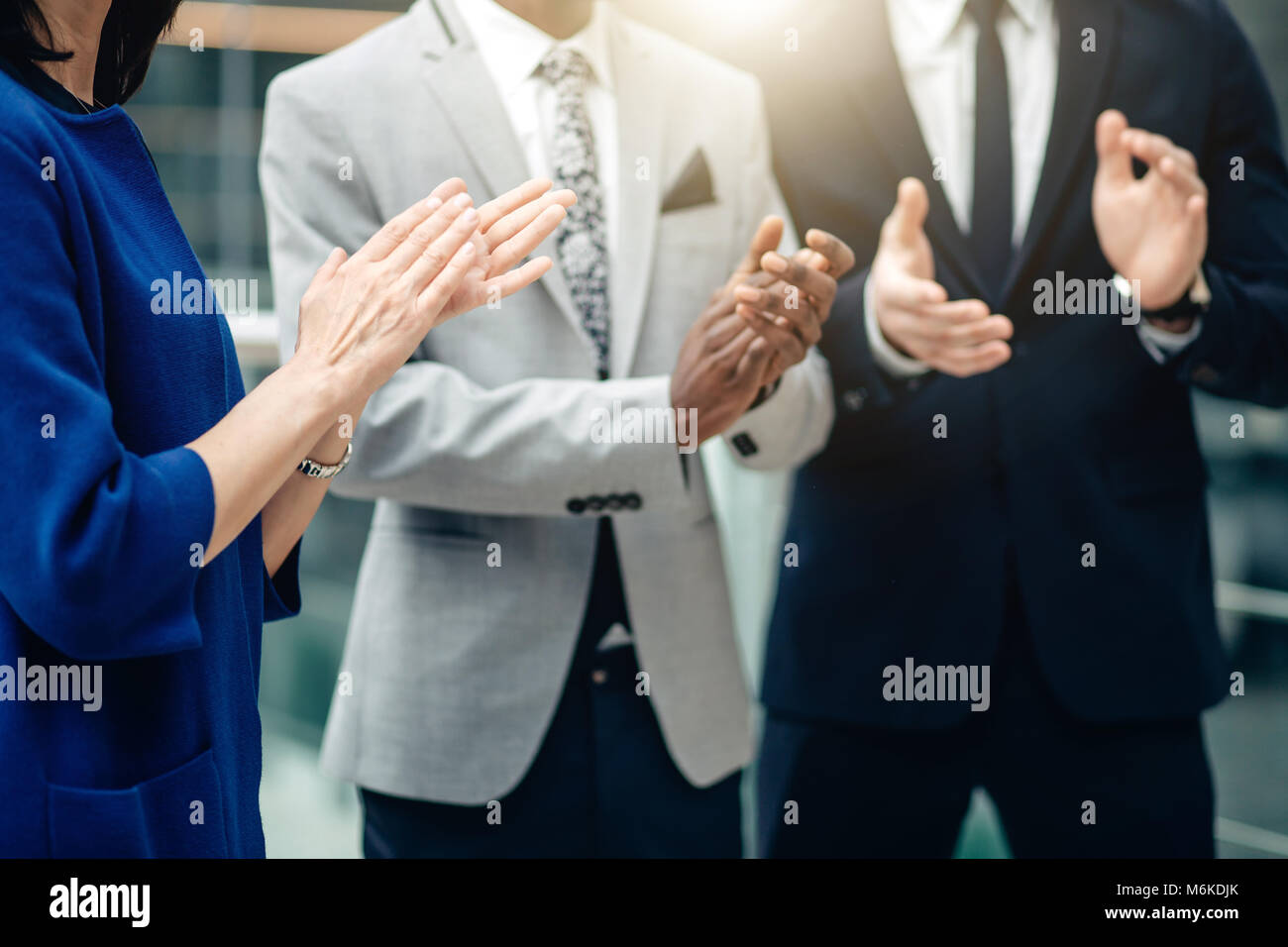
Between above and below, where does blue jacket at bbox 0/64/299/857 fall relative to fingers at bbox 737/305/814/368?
below

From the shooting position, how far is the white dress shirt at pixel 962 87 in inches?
66.9

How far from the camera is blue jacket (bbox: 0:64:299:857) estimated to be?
0.89 m

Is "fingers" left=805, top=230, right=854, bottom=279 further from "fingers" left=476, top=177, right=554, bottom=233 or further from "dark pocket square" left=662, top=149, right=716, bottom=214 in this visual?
"fingers" left=476, top=177, right=554, bottom=233

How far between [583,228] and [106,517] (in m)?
0.88

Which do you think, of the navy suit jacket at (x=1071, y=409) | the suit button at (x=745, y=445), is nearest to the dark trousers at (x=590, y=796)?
the suit button at (x=745, y=445)

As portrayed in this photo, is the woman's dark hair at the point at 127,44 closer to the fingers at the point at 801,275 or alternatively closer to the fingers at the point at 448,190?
the fingers at the point at 448,190

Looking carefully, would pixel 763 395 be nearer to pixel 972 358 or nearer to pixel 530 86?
pixel 972 358

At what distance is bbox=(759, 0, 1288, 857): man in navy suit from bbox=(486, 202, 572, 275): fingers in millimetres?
593

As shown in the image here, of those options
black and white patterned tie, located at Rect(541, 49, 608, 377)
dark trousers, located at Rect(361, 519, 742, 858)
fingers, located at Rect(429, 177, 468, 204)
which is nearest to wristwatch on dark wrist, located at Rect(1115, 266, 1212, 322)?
black and white patterned tie, located at Rect(541, 49, 608, 377)

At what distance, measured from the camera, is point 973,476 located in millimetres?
1725

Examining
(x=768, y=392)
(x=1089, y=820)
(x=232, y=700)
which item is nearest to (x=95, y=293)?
(x=232, y=700)
